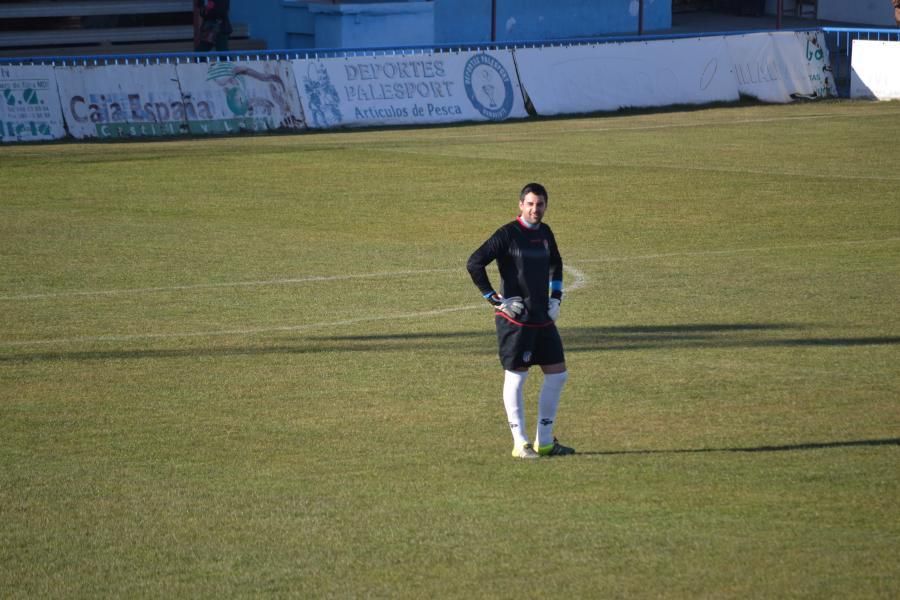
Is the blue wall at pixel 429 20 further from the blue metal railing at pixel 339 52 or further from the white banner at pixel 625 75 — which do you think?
the white banner at pixel 625 75

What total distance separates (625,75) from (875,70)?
7.47 metres

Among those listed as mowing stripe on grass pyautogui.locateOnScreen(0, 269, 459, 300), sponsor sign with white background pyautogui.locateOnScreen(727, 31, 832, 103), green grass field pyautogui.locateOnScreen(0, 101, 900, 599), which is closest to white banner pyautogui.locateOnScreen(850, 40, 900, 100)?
sponsor sign with white background pyautogui.locateOnScreen(727, 31, 832, 103)

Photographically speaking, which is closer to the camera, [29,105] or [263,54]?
[29,105]

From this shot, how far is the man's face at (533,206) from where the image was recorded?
862 centimetres

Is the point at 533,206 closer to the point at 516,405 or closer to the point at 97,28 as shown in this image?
the point at 516,405

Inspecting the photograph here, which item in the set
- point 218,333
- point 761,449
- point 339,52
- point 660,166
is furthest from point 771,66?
point 761,449

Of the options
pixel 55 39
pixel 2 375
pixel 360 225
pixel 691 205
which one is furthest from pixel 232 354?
pixel 55 39

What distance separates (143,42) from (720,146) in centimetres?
2036

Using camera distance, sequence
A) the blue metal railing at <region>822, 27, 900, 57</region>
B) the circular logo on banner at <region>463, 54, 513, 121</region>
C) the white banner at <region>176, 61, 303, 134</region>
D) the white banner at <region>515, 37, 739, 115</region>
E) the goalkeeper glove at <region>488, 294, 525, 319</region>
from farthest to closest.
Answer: the blue metal railing at <region>822, 27, 900, 57</region> < the white banner at <region>515, 37, 739, 115</region> < the circular logo on banner at <region>463, 54, 513, 121</region> < the white banner at <region>176, 61, 303, 134</region> < the goalkeeper glove at <region>488, 294, 525, 319</region>

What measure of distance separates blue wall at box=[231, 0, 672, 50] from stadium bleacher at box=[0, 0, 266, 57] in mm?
1350

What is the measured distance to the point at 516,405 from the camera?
8602 mm

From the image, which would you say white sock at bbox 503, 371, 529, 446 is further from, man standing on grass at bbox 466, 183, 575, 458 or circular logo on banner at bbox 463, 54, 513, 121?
circular logo on banner at bbox 463, 54, 513, 121

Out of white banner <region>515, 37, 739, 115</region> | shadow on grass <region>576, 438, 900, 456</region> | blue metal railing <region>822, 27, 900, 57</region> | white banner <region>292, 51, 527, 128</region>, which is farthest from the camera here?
blue metal railing <region>822, 27, 900, 57</region>

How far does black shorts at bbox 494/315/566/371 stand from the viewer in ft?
28.2
